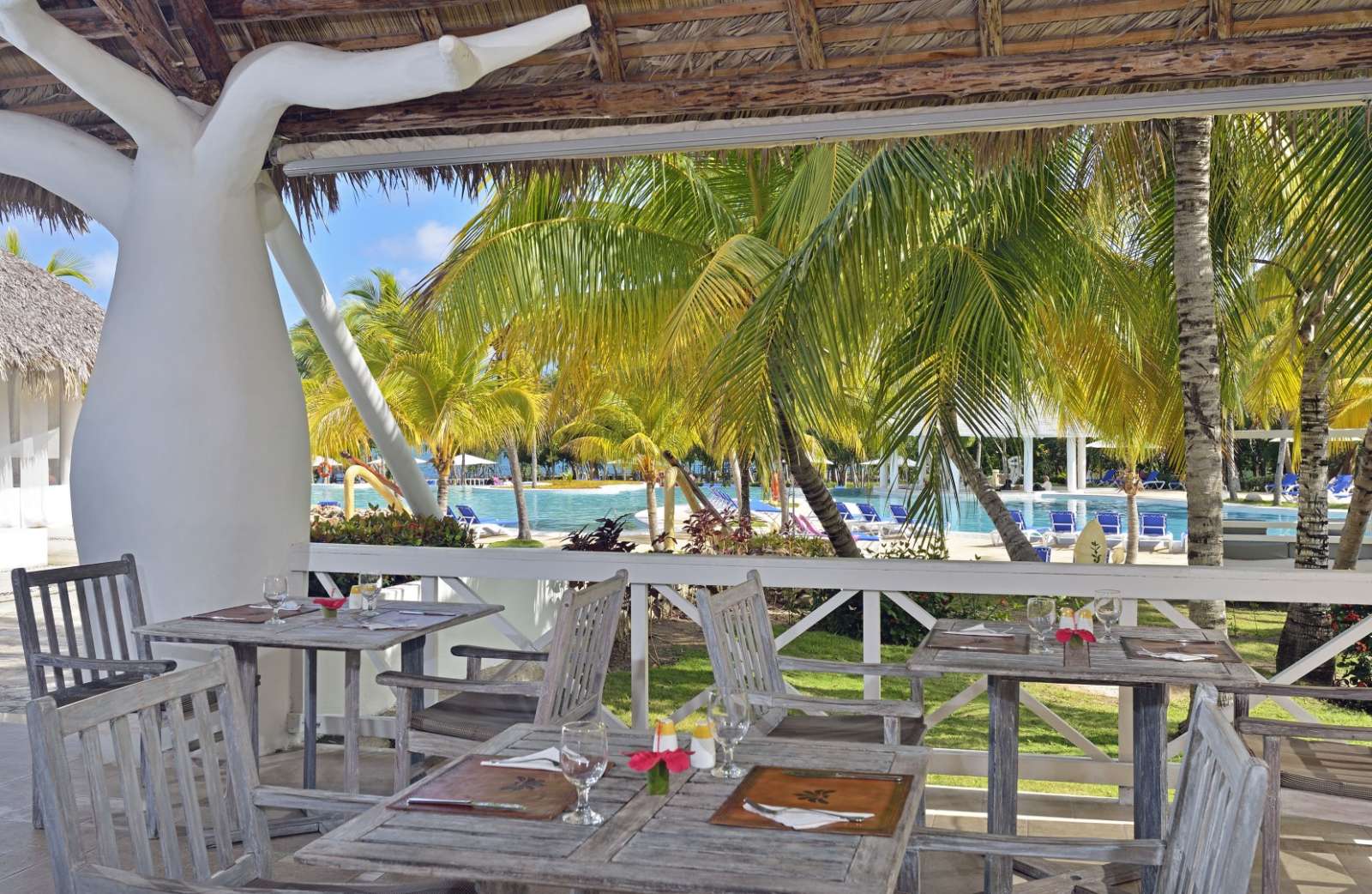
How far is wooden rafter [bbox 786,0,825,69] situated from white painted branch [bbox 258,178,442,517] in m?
2.17

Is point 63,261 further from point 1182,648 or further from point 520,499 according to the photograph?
point 1182,648

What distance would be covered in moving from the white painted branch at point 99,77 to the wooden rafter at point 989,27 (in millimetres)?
2816

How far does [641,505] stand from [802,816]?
108 feet

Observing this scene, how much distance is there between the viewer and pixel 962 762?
4.18 m

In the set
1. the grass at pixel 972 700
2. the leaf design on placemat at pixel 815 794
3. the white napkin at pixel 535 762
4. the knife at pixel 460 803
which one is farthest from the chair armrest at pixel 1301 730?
the grass at pixel 972 700

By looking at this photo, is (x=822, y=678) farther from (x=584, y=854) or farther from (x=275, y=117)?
(x=584, y=854)

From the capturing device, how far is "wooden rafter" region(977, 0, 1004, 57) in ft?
12.8

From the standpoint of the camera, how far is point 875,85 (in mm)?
4098

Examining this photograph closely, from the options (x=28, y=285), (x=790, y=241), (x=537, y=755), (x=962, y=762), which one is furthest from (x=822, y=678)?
(x=28, y=285)

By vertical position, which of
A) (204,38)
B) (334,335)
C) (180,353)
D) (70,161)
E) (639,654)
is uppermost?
(204,38)

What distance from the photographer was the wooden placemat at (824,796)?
183 cm

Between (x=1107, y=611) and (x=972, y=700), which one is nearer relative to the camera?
(x=1107, y=611)

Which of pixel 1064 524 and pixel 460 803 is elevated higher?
pixel 460 803

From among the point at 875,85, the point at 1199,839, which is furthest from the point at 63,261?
the point at 1199,839
